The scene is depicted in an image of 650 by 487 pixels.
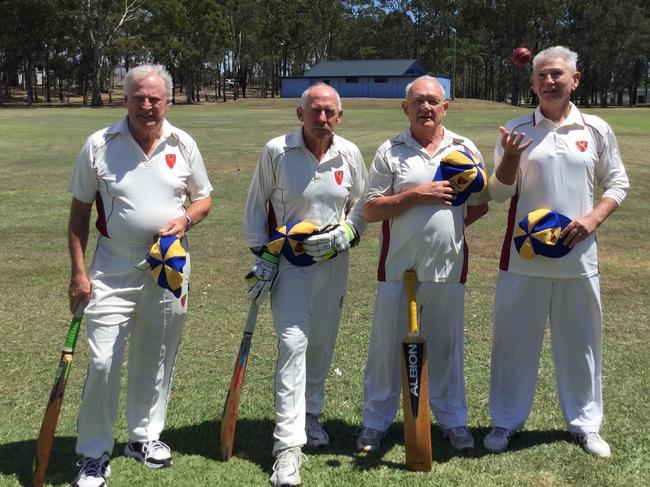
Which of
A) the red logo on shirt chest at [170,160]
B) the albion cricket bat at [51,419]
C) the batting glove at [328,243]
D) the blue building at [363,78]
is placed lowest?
the albion cricket bat at [51,419]

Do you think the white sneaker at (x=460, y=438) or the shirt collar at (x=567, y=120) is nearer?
the shirt collar at (x=567, y=120)

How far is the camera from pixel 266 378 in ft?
18.6

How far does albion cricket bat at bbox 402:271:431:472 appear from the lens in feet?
13.1

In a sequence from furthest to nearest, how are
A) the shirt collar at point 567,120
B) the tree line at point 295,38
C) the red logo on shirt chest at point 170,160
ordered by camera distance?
1. the tree line at point 295,38
2. the shirt collar at point 567,120
3. the red logo on shirt chest at point 170,160

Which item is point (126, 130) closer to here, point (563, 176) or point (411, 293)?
point (411, 293)

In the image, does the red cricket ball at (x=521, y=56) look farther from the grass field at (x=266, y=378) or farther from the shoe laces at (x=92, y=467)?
the shoe laces at (x=92, y=467)

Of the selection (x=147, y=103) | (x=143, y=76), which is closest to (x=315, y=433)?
(x=147, y=103)

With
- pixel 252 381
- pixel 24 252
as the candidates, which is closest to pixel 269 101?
pixel 24 252

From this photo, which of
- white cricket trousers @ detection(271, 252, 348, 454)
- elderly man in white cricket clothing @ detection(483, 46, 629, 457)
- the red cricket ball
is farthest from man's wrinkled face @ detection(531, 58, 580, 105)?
white cricket trousers @ detection(271, 252, 348, 454)

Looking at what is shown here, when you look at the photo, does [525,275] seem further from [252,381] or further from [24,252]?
[24,252]

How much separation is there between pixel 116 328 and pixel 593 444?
2.99 meters

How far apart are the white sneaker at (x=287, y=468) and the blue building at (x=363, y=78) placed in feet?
233

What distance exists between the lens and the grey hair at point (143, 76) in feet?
12.4

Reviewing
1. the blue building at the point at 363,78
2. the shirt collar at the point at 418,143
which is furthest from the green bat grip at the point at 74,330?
the blue building at the point at 363,78
